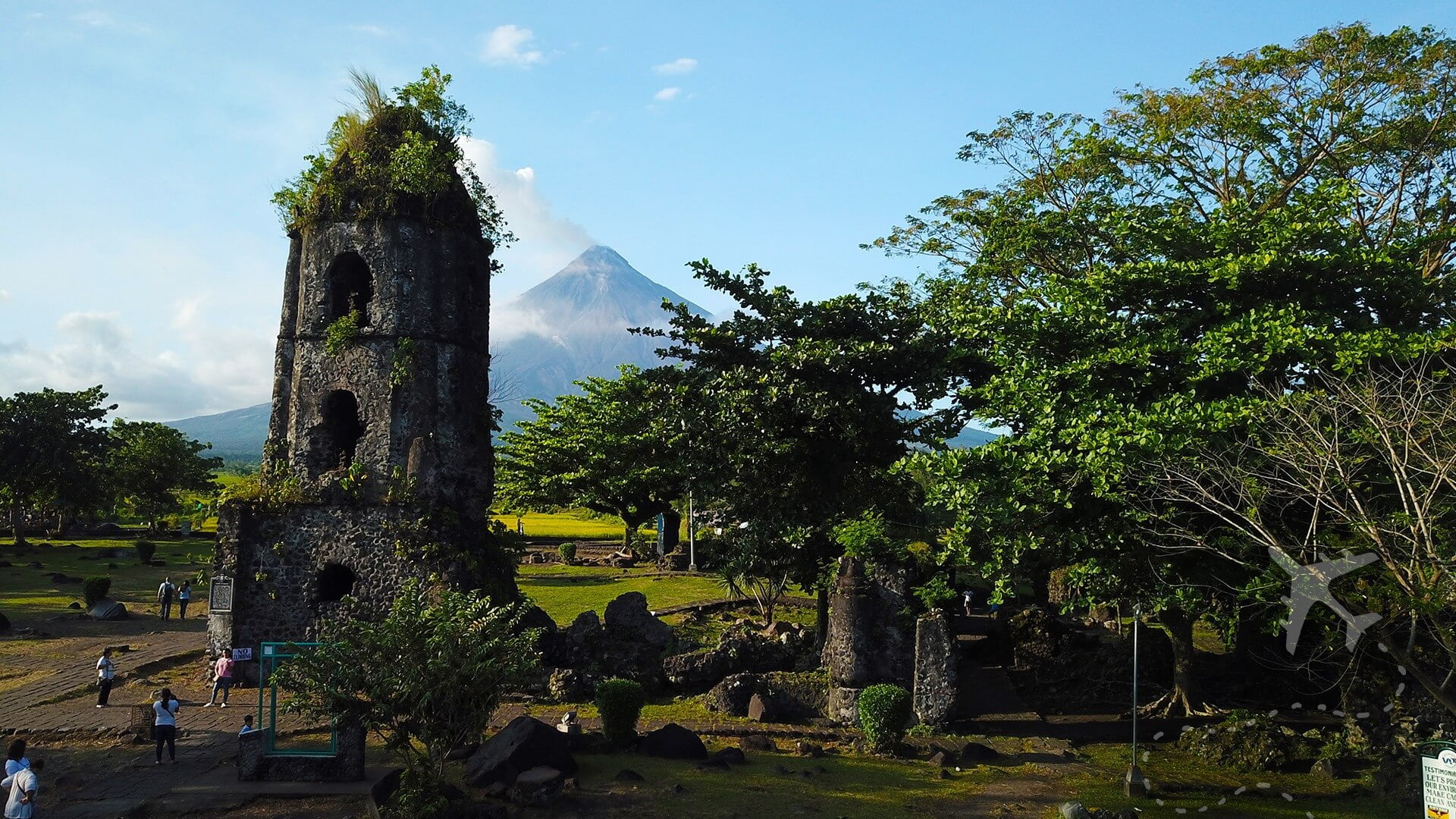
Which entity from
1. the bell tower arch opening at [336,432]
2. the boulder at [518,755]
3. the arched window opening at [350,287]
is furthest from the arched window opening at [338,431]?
the boulder at [518,755]

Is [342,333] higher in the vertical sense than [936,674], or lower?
higher

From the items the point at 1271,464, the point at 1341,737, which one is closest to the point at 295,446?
the point at 1271,464

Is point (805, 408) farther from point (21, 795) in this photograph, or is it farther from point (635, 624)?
point (21, 795)

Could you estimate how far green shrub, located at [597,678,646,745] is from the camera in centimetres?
1573

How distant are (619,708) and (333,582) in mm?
9147

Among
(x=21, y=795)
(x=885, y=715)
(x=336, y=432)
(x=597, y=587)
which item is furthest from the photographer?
(x=597, y=587)

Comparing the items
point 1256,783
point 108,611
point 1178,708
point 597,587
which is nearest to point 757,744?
point 1256,783

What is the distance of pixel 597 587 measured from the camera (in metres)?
37.4

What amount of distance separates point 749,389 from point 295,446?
10069mm

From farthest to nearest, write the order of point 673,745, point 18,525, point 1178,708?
point 18,525 < point 1178,708 < point 673,745

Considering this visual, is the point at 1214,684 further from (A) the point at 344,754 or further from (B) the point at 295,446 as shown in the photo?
(B) the point at 295,446

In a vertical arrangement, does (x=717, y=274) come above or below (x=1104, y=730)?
above

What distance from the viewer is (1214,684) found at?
21328mm

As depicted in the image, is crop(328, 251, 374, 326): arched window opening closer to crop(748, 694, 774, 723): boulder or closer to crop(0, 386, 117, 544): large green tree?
crop(748, 694, 774, 723): boulder
